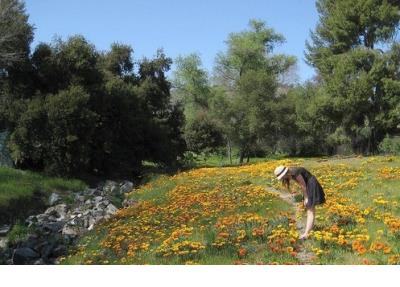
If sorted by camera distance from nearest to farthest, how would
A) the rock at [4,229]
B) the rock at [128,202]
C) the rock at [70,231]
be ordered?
the rock at [70,231] < the rock at [4,229] < the rock at [128,202]

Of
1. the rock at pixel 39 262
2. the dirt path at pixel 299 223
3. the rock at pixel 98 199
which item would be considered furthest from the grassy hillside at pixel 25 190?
the dirt path at pixel 299 223

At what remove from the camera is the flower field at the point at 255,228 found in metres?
8.96

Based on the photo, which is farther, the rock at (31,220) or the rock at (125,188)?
the rock at (125,188)

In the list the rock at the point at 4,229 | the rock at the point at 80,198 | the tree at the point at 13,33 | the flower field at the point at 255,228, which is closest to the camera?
the flower field at the point at 255,228

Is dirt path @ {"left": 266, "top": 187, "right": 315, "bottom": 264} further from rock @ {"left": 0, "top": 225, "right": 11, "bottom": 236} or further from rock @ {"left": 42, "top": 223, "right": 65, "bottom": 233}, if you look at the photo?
rock @ {"left": 0, "top": 225, "right": 11, "bottom": 236}

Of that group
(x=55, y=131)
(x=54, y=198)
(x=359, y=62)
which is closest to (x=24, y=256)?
(x=54, y=198)

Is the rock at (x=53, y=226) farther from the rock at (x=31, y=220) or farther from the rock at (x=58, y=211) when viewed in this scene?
the rock at (x=58, y=211)

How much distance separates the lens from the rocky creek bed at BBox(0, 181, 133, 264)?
39.6ft

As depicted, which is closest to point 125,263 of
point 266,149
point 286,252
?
point 286,252

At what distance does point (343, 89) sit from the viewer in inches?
1243

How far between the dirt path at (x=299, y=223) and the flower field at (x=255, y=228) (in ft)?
0.09

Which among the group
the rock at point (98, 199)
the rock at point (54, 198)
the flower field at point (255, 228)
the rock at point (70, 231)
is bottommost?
the rock at point (70, 231)

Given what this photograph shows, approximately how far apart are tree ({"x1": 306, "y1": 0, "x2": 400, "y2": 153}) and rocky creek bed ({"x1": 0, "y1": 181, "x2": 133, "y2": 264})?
14.1 meters
